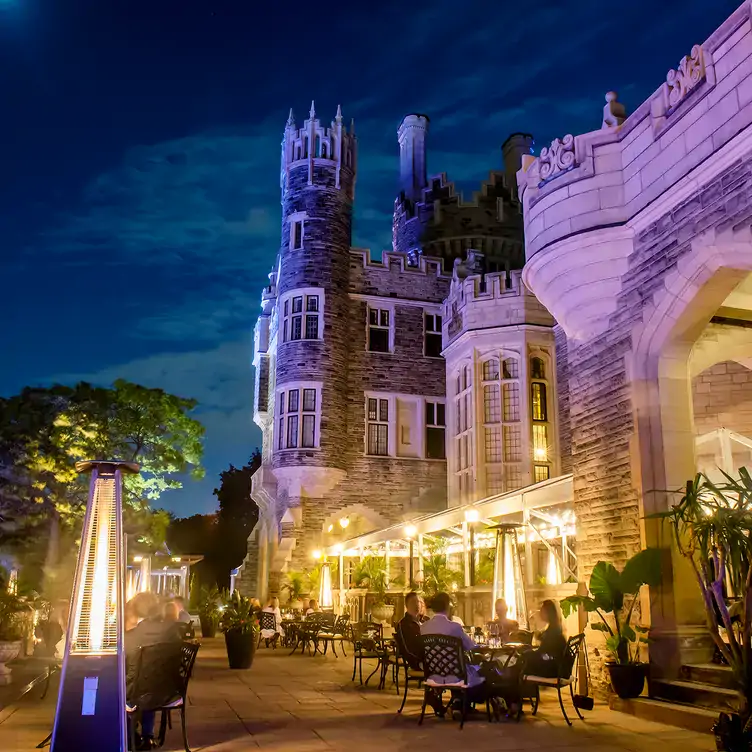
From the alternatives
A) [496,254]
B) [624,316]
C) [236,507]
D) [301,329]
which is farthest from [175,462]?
[236,507]

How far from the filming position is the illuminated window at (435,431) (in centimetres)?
2361

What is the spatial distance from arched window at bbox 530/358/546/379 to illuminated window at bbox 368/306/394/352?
539cm

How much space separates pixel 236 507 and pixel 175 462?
29301mm

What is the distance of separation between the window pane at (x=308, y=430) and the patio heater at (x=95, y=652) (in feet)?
53.0

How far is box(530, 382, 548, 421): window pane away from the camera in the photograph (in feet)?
63.4

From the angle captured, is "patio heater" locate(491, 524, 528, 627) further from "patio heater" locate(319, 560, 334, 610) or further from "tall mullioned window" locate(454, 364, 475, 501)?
"patio heater" locate(319, 560, 334, 610)

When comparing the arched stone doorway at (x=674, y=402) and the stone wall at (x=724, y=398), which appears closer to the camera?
the arched stone doorway at (x=674, y=402)

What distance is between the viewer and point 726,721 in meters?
5.02

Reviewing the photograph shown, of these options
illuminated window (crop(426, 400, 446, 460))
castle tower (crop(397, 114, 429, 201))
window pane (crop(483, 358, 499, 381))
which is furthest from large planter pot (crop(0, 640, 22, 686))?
castle tower (crop(397, 114, 429, 201))

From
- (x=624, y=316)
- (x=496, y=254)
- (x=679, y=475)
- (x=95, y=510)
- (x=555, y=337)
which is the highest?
(x=496, y=254)

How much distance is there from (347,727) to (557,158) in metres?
7.01

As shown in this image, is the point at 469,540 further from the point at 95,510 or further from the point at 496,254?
the point at 496,254

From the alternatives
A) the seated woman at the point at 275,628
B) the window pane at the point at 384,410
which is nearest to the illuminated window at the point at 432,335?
the window pane at the point at 384,410

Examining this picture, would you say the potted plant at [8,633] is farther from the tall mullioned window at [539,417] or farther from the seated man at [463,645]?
the tall mullioned window at [539,417]
